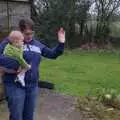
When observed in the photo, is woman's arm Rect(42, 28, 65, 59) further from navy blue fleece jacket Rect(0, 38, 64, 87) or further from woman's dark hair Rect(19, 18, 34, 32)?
woman's dark hair Rect(19, 18, 34, 32)

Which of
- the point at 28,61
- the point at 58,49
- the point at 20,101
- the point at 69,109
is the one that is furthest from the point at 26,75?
the point at 69,109

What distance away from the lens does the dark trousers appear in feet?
16.5

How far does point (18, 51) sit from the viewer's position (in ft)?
16.1

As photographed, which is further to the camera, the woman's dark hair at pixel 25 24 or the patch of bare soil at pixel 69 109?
the patch of bare soil at pixel 69 109

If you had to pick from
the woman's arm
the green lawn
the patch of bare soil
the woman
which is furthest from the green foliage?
the woman

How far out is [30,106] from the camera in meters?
5.27

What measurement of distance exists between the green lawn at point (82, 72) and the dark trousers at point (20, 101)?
3632 millimetres

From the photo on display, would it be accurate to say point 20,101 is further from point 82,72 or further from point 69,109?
point 82,72

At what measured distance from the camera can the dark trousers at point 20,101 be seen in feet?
16.5

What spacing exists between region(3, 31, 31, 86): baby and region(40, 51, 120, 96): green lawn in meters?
4.01

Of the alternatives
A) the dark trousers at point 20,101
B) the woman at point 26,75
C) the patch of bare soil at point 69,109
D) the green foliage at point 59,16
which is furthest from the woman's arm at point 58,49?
the green foliage at point 59,16

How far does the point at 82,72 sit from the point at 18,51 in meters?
7.92

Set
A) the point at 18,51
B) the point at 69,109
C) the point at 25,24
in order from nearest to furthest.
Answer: the point at 18,51, the point at 25,24, the point at 69,109

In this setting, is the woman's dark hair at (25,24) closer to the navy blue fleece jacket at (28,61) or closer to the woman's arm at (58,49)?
the navy blue fleece jacket at (28,61)
